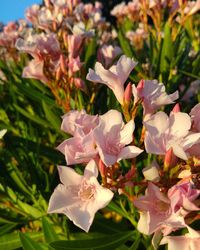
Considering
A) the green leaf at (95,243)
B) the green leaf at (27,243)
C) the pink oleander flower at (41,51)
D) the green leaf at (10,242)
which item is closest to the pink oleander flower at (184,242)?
the green leaf at (95,243)

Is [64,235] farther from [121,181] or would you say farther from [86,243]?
[121,181]

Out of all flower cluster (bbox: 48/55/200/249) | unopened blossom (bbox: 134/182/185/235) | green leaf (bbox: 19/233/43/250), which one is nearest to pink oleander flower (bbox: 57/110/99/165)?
flower cluster (bbox: 48/55/200/249)

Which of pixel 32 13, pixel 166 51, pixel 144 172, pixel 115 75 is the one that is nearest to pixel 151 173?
pixel 144 172

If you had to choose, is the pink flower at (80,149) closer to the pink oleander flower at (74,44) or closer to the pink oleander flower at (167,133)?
the pink oleander flower at (167,133)

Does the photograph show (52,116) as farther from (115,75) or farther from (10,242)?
(115,75)

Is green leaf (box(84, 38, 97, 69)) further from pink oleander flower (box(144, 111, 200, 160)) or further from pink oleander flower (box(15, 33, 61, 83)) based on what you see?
pink oleander flower (box(144, 111, 200, 160))

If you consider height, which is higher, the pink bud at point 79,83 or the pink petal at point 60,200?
the pink bud at point 79,83

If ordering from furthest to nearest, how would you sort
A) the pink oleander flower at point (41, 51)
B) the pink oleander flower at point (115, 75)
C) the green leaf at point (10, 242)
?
1. the pink oleander flower at point (41, 51)
2. the green leaf at point (10, 242)
3. the pink oleander flower at point (115, 75)
